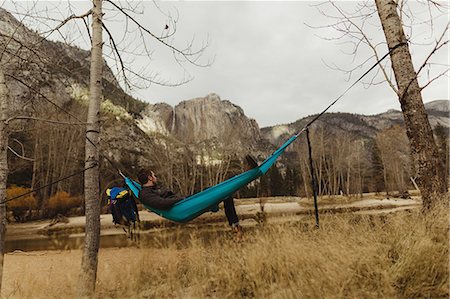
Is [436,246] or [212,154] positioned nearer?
[436,246]

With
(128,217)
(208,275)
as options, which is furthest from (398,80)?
(128,217)

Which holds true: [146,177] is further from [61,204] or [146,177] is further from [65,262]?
[61,204]

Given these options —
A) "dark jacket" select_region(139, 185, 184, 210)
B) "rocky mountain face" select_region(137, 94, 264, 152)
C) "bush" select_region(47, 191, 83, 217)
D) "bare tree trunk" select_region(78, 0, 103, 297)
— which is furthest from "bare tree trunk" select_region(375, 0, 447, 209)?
"rocky mountain face" select_region(137, 94, 264, 152)

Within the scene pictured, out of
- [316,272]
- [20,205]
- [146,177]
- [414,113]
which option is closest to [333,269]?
[316,272]

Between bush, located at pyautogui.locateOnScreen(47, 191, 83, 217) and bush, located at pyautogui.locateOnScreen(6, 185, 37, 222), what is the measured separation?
1007mm

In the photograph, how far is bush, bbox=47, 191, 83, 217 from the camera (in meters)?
19.8

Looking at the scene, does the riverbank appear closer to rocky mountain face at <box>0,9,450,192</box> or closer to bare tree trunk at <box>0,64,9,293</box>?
rocky mountain face at <box>0,9,450,192</box>

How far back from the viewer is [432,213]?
270 cm

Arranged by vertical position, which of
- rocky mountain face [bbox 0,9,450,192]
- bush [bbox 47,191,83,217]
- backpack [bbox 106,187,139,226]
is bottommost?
bush [bbox 47,191,83,217]

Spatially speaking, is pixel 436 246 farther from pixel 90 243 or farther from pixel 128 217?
pixel 128 217

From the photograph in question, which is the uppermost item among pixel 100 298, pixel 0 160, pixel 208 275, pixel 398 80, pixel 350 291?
pixel 398 80

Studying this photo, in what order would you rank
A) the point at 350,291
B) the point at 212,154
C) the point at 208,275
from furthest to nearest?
the point at 212,154 < the point at 208,275 < the point at 350,291

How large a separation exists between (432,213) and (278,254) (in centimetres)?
148

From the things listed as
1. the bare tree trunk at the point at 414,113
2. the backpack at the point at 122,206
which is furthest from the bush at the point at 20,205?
the bare tree trunk at the point at 414,113
